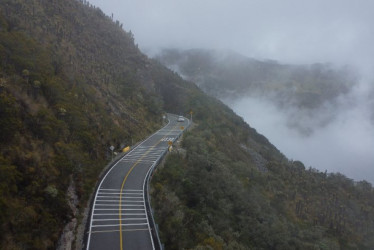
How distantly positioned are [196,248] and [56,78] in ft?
62.0

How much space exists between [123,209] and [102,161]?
7.18m

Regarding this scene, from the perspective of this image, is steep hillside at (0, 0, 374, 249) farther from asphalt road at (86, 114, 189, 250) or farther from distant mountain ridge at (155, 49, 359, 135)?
distant mountain ridge at (155, 49, 359, 135)

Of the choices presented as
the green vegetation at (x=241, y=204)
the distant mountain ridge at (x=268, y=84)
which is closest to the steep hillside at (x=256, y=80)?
the distant mountain ridge at (x=268, y=84)

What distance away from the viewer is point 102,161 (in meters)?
24.2

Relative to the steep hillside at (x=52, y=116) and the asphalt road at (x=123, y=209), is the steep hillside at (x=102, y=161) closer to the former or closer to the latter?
the steep hillside at (x=52, y=116)

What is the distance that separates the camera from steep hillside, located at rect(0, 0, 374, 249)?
47.2 ft

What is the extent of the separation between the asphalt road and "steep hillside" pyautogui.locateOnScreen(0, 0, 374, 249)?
105 cm

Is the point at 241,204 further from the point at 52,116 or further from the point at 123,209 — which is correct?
the point at 52,116

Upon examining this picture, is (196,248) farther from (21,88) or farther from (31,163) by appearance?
(21,88)

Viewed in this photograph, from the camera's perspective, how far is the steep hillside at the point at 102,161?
14.4 meters

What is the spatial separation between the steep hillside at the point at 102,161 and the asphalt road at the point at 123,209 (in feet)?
3.44

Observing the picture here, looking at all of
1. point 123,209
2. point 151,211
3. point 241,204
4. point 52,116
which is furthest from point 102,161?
point 241,204

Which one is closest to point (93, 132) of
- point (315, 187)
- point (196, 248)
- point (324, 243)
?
point (196, 248)

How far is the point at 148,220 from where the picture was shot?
1694cm
